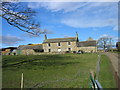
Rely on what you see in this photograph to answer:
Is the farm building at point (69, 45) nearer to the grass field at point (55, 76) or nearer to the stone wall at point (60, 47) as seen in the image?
the stone wall at point (60, 47)

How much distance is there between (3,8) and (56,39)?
4437cm

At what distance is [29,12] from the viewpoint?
13.6 metres

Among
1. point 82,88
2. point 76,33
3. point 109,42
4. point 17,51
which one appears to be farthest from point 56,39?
point 82,88

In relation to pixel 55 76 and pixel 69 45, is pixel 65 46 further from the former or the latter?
pixel 55 76

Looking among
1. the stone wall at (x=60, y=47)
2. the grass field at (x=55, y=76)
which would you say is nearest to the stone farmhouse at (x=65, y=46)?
the stone wall at (x=60, y=47)

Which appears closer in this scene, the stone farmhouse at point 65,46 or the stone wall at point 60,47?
the stone farmhouse at point 65,46

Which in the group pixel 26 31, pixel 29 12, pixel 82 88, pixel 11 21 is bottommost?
pixel 82 88

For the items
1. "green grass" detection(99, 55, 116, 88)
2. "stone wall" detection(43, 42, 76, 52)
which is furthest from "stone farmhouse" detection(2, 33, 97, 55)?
"green grass" detection(99, 55, 116, 88)

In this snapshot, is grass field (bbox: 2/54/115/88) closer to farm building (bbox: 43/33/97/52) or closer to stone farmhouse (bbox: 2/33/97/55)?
stone farmhouse (bbox: 2/33/97/55)

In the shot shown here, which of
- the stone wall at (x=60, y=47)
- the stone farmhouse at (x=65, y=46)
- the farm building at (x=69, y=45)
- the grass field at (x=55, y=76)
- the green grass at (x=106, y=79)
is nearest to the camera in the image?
the green grass at (x=106, y=79)

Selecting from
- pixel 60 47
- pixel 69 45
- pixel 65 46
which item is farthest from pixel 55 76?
pixel 60 47

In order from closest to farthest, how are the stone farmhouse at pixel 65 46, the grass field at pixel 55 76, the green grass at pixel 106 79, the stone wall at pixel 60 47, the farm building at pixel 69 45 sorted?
the green grass at pixel 106 79 → the grass field at pixel 55 76 → the stone farmhouse at pixel 65 46 → the farm building at pixel 69 45 → the stone wall at pixel 60 47

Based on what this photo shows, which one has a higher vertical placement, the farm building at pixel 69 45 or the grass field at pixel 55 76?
the farm building at pixel 69 45

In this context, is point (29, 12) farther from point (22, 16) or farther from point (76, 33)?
point (76, 33)
